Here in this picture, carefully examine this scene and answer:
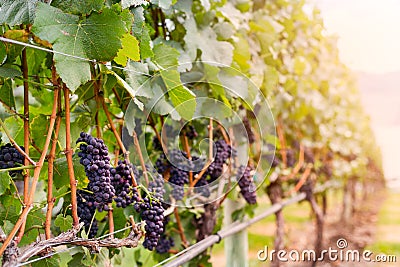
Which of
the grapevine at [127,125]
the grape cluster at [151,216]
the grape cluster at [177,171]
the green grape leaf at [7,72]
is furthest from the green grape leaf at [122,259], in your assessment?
the green grape leaf at [7,72]

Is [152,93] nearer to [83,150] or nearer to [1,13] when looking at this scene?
[83,150]

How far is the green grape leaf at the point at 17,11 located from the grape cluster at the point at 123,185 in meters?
0.36

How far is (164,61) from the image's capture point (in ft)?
4.63

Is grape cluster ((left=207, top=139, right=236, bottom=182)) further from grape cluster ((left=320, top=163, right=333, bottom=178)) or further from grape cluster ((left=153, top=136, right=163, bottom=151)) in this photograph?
grape cluster ((left=320, top=163, right=333, bottom=178))

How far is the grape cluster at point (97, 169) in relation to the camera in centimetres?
106

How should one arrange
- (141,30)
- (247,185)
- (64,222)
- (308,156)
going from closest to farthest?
(64,222) → (141,30) → (247,185) → (308,156)

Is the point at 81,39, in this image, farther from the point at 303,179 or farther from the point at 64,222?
the point at 303,179

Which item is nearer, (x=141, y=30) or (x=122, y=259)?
(x=141, y=30)

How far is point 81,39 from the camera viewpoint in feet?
3.36

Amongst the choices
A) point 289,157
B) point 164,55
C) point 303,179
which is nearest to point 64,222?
point 164,55

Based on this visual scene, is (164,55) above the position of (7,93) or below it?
above

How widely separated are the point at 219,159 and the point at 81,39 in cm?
71

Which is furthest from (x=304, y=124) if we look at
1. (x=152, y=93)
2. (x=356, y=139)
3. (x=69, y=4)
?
(x=69, y=4)

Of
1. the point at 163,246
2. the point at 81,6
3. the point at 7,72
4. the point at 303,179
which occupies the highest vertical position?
the point at 81,6
